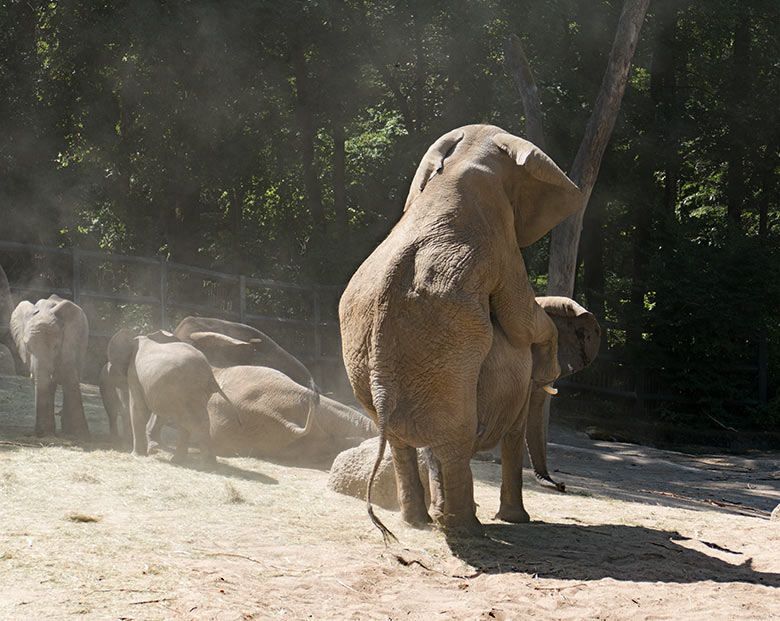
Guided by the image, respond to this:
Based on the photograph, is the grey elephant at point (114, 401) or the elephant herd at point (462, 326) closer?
the elephant herd at point (462, 326)

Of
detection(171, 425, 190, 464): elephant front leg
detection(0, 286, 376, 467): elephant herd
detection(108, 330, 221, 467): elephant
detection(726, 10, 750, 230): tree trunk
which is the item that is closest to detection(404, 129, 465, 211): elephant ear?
detection(0, 286, 376, 467): elephant herd

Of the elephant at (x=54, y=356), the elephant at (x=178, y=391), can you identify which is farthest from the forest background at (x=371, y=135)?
the elephant at (x=178, y=391)

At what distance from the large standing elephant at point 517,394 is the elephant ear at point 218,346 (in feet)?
12.3

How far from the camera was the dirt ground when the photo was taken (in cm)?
396

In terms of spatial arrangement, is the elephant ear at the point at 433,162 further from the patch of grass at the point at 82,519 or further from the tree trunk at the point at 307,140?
the tree trunk at the point at 307,140

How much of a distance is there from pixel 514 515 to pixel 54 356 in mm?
5106

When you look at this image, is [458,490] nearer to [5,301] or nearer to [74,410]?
[74,410]

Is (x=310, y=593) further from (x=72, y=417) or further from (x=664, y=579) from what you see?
(x=72, y=417)

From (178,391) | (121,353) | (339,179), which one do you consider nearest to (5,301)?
(121,353)

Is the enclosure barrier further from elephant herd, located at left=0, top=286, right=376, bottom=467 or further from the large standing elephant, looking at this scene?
the large standing elephant

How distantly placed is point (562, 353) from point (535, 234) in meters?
1.07

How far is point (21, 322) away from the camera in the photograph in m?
9.75

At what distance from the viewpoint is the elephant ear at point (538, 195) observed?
19.1 feet

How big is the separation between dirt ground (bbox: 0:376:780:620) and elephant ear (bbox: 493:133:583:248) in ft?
6.42
